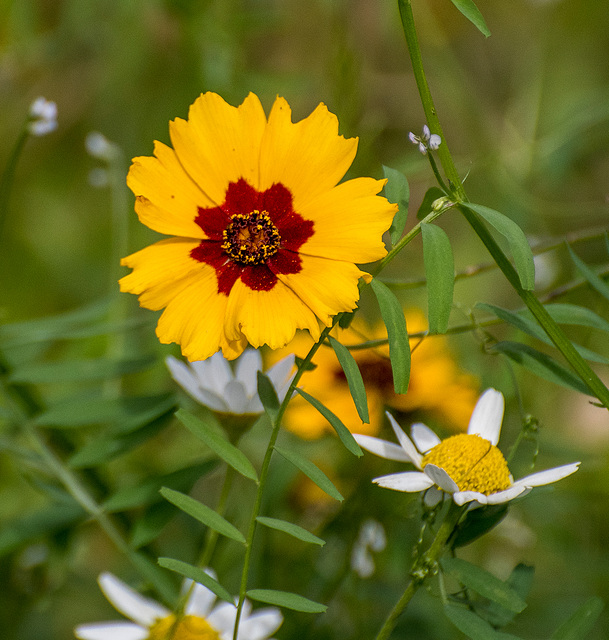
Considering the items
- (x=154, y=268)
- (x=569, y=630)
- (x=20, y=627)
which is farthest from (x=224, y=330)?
(x=20, y=627)

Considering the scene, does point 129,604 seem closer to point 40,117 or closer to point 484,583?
point 484,583

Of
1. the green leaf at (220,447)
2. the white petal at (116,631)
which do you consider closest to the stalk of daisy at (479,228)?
the green leaf at (220,447)

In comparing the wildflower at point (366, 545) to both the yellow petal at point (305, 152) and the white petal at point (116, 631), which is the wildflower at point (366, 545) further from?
the yellow petal at point (305, 152)

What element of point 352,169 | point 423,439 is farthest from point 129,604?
point 352,169

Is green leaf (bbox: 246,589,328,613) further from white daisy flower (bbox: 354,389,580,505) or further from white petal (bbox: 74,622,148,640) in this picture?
white petal (bbox: 74,622,148,640)

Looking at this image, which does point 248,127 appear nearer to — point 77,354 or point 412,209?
point 77,354

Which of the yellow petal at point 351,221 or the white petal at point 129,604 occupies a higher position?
the yellow petal at point 351,221
